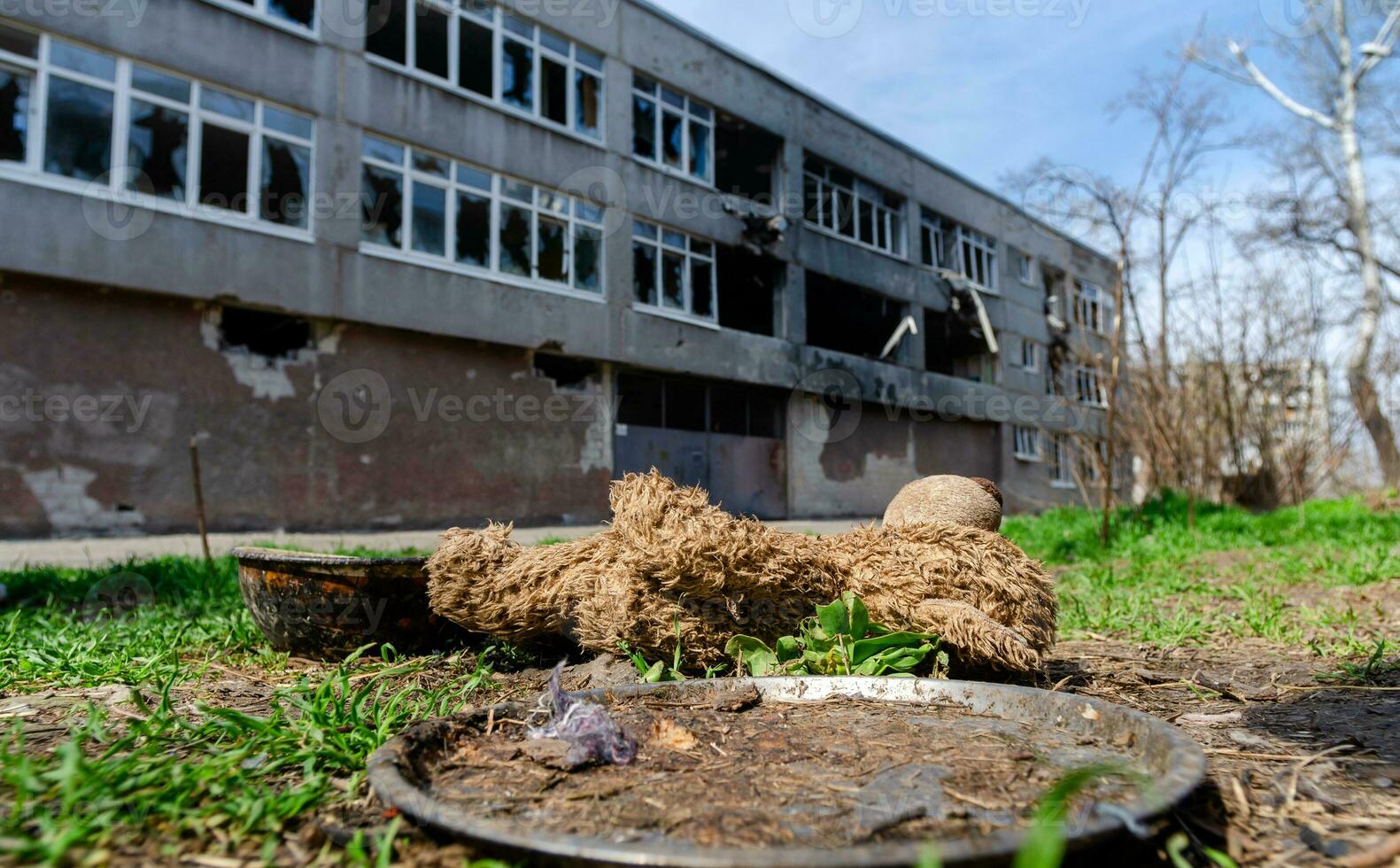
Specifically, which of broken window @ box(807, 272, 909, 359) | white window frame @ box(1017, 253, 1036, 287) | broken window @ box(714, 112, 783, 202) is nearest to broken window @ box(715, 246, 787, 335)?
broken window @ box(714, 112, 783, 202)

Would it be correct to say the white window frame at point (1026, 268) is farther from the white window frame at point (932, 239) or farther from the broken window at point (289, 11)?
the broken window at point (289, 11)

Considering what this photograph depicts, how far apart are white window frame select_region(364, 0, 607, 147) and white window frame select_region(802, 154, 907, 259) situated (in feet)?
21.0

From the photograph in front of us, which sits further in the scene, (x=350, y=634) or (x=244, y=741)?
(x=350, y=634)

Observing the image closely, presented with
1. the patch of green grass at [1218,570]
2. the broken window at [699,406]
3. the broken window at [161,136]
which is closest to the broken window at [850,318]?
the broken window at [699,406]

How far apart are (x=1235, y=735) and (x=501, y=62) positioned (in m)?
15.4

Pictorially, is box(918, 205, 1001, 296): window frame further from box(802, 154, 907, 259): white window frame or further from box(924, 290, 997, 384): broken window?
box(924, 290, 997, 384): broken window

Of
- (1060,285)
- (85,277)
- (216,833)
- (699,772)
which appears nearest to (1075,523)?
(699,772)

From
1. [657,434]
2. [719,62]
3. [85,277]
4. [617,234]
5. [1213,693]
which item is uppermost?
[719,62]

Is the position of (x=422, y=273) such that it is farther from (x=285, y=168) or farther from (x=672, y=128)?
(x=672, y=128)

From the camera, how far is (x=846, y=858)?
1256 mm

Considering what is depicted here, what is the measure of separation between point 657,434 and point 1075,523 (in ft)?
27.1

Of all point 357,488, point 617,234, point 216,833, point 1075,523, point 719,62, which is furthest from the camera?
point 719,62

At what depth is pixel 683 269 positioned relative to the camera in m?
17.8

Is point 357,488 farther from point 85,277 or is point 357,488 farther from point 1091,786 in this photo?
point 1091,786
